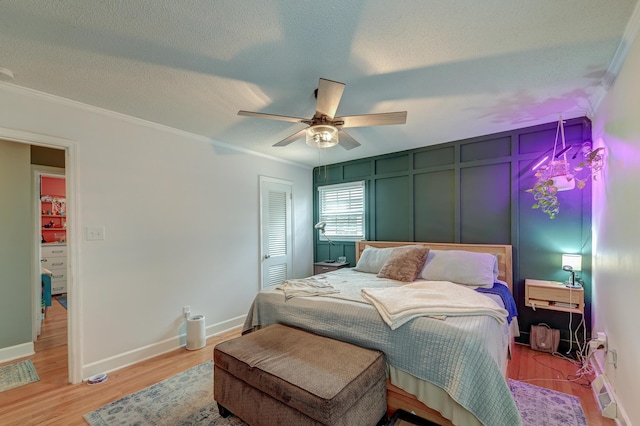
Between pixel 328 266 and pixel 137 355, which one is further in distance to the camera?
pixel 328 266

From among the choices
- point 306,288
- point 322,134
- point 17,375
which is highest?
point 322,134

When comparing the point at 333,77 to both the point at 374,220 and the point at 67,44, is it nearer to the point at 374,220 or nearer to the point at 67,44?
the point at 67,44

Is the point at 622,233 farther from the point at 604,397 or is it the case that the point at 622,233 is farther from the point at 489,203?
the point at 489,203

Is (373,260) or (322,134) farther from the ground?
(322,134)

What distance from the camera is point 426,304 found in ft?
6.32

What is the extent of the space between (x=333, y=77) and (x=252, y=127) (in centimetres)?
134

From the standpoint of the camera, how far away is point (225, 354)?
1.95m

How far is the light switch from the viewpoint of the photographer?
2.57 m

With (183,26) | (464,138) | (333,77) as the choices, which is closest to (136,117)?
(183,26)

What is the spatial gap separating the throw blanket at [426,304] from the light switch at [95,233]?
250 centimetres

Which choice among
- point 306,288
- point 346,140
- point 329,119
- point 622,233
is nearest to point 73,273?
point 306,288

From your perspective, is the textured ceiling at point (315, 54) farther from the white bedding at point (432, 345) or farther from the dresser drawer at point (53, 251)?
the dresser drawer at point (53, 251)

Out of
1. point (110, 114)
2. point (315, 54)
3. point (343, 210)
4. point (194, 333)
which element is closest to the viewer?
point (315, 54)

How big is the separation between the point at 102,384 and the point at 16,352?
4.72ft
